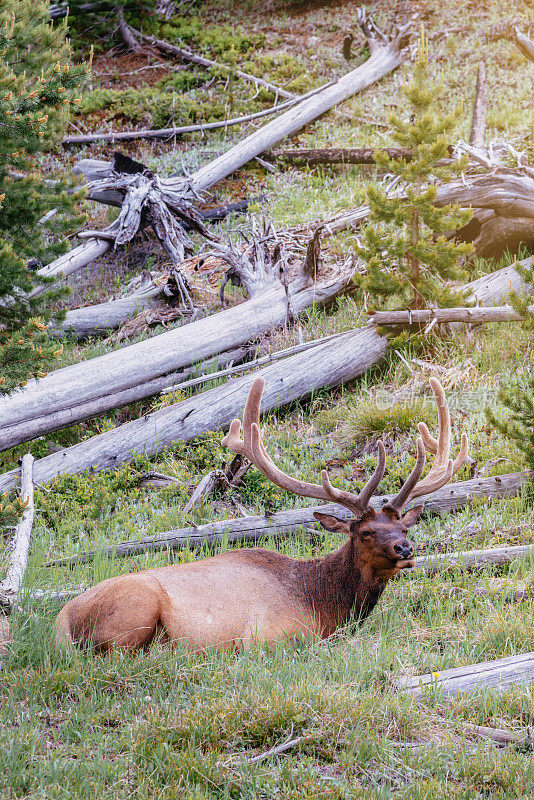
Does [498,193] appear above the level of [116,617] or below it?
below

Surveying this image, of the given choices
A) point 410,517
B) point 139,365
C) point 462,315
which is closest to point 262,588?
point 410,517

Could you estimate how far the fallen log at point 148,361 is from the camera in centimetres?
845

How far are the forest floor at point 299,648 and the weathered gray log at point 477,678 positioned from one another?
0.08 metres

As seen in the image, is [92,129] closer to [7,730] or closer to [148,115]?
[148,115]

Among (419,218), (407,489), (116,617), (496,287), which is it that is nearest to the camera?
(116,617)

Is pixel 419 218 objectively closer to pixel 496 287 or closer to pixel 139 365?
pixel 496 287

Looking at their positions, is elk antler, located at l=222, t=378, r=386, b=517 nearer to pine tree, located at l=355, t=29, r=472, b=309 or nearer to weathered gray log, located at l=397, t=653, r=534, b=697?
weathered gray log, located at l=397, t=653, r=534, b=697

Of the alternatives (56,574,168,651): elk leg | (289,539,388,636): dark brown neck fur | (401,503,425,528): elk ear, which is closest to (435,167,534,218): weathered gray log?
(401,503,425,528): elk ear

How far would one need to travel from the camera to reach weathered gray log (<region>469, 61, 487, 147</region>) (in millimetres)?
13500

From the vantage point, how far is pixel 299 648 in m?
4.74

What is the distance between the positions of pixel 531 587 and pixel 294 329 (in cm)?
528

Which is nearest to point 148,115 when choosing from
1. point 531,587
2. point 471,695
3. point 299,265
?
point 299,265

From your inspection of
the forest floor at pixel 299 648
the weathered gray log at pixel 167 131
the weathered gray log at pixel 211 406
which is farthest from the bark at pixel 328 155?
the weathered gray log at pixel 211 406

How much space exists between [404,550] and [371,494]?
434 millimetres
